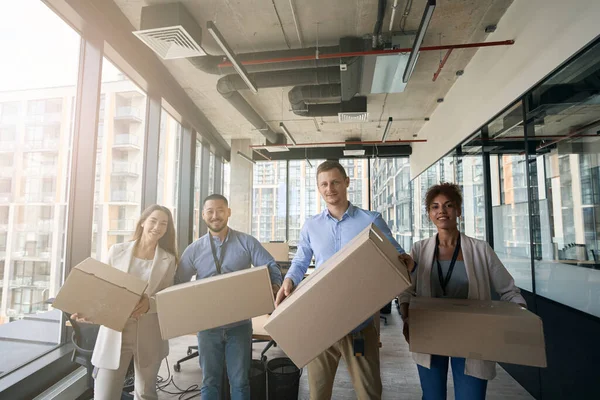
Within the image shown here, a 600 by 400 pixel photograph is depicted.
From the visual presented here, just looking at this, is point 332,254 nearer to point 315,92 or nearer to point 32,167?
point 32,167

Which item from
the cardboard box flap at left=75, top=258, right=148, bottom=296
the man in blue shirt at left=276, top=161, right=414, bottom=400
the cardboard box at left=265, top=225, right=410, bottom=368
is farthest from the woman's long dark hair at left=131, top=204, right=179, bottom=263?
the cardboard box at left=265, top=225, right=410, bottom=368

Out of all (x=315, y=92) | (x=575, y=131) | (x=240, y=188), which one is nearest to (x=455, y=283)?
(x=575, y=131)

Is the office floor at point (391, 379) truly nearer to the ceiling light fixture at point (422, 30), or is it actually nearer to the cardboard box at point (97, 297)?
the cardboard box at point (97, 297)

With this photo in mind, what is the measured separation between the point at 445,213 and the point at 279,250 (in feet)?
11.8

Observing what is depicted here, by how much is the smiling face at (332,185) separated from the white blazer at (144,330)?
103cm

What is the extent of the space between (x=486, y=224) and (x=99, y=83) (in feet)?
13.7

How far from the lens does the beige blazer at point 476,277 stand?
1.37 m

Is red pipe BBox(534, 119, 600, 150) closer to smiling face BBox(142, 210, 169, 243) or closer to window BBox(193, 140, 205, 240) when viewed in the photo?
smiling face BBox(142, 210, 169, 243)

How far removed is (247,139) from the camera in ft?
24.9

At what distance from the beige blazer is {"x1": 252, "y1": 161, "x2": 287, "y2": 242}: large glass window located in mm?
6817

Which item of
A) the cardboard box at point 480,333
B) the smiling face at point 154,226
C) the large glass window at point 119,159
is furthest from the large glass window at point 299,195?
the cardboard box at point 480,333

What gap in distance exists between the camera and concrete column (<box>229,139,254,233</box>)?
7461 mm

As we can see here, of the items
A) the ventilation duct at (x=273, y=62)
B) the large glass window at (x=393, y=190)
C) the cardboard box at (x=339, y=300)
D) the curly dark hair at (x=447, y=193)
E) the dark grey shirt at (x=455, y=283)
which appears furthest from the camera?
the large glass window at (x=393, y=190)

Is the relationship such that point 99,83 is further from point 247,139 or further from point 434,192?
point 247,139
